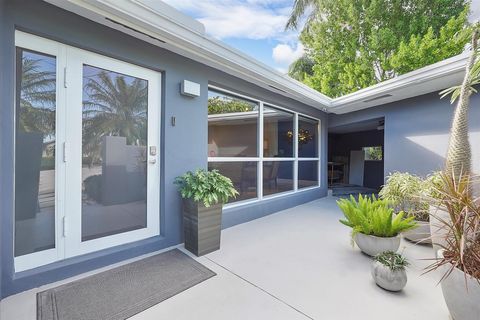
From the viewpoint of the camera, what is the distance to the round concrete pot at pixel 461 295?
5.04ft

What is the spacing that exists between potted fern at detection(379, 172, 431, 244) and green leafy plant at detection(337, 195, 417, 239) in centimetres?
72

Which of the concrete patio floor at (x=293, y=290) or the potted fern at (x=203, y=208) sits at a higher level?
the potted fern at (x=203, y=208)

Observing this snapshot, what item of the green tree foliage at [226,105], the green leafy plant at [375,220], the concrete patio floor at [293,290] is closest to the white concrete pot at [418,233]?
the concrete patio floor at [293,290]

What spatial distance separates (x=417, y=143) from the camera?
5.28 m

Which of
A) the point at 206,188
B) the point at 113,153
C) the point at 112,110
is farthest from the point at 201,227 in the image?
the point at 112,110

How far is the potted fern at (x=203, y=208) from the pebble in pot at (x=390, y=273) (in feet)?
6.13

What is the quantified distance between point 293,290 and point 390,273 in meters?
0.93

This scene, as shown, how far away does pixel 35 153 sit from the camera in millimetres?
2312

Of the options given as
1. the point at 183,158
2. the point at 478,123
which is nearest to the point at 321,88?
the point at 478,123

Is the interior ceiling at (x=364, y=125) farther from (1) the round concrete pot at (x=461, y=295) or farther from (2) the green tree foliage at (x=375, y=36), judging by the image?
(1) the round concrete pot at (x=461, y=295)

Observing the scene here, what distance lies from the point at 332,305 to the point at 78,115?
127 inches

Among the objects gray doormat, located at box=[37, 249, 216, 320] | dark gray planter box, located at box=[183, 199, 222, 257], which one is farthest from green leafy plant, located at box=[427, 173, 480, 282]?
dark gray planter box, located at box=[183, 199, 222, 257]

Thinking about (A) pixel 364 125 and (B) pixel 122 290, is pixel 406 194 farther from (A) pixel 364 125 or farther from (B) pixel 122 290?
(A) pixel 364 125

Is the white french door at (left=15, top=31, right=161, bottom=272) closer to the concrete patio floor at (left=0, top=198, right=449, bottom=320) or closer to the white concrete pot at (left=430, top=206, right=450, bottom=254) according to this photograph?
the concrete patio floor at (left=0, top=198, right=449, bottom=320)
